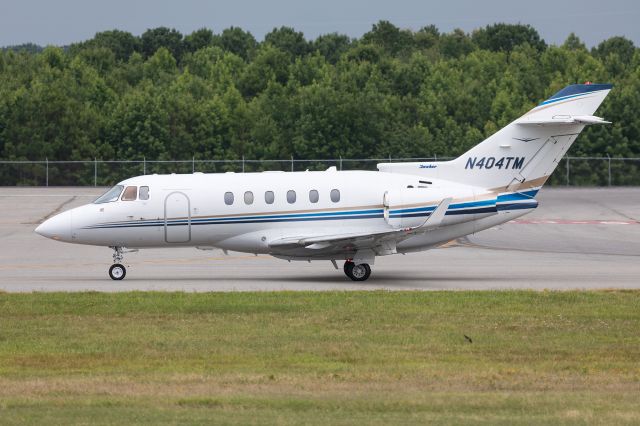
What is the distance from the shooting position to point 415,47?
17812 centimetres

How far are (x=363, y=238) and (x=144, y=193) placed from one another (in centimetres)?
560

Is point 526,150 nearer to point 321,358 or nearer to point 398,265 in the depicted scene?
point 398,265

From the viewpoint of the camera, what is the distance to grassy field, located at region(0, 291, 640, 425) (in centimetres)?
1452

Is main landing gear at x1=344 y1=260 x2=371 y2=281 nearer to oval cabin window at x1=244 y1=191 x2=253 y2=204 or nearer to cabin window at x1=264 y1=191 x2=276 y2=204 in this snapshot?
cabin window at x1=264 y1=191 x2=276 y2=204

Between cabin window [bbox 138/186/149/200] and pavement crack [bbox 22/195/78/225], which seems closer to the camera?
cabin window [bbox 138/186/149/200]

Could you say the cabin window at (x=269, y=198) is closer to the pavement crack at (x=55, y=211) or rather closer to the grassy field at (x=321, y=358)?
the grassy field at (x=321, y=358)

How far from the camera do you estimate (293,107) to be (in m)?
87.5

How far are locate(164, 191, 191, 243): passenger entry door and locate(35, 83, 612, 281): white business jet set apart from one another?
0.02 metres

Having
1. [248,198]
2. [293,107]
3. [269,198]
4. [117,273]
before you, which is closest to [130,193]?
[117,273]

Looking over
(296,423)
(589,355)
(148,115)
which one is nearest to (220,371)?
(296,423)

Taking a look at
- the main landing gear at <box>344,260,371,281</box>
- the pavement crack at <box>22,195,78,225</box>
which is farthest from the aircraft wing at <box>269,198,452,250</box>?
the pavement crack at <box>22,195,78,225</box>

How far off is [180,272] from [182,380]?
17.1 meters

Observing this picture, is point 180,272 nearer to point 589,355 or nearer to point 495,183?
point 495,183

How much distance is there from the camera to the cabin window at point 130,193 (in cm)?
3112
